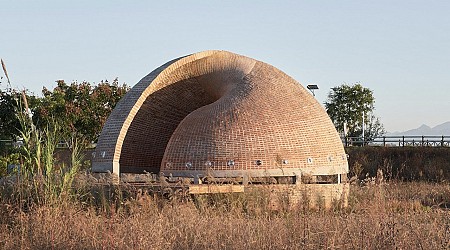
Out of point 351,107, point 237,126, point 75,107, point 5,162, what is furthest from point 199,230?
point 351,107

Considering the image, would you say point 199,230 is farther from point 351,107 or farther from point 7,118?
point 351,107

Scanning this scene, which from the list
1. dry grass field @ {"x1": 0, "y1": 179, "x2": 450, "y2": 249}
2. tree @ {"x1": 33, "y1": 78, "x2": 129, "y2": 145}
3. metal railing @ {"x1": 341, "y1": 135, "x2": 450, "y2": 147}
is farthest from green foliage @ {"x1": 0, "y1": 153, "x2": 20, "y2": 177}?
metal railing @ {"x1": 341, "y1": 135, "x2": 450, "y2": 147}

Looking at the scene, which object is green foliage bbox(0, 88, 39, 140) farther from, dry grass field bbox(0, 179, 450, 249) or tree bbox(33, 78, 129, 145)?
dry grass field bbox(0, 179, 450, 249)

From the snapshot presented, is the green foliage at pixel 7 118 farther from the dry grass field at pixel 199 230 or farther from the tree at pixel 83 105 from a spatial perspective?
the dry grass field at pixel 199 230

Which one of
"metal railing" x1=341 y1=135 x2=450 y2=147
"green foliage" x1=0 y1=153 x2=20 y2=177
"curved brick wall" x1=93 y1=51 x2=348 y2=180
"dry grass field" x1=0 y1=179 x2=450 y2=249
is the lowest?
"dry grass field" x1=0 y1=179 x2=450 y2=249

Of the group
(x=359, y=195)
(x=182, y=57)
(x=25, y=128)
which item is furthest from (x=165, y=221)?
(x=182, y=57)

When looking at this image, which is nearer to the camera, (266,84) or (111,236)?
(111,236)

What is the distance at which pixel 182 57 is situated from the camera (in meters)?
17.0

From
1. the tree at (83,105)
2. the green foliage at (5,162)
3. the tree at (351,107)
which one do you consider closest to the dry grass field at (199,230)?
the green foliage at (5,162)

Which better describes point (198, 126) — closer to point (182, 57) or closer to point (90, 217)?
point (182, 57)

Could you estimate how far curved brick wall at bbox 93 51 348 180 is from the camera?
601 inches

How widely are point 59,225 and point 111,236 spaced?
126cm

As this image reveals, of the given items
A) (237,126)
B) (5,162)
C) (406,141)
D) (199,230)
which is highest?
(406,141)

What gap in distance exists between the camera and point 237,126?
15.4 m
